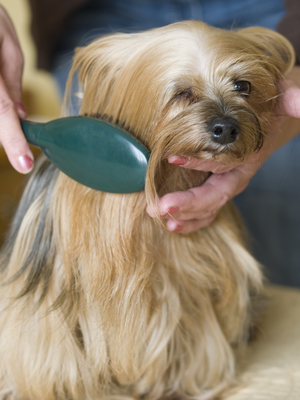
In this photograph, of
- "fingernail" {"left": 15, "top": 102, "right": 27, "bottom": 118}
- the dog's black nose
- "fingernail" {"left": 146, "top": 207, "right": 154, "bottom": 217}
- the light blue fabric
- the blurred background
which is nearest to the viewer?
the dog's black nose

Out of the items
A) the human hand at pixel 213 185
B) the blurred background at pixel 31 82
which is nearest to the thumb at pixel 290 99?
the human hand at pixel 213 185

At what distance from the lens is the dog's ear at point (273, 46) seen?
3.02ft

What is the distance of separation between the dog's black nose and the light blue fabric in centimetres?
90

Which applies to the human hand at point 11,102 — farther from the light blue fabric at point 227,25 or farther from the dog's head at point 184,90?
the light blue fabric at point 227,25

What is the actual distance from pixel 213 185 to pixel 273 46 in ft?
1.00

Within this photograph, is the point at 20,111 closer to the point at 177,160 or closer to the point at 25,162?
the point at 25,162

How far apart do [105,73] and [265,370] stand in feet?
2.48

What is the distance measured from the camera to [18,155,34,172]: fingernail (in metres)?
0.90

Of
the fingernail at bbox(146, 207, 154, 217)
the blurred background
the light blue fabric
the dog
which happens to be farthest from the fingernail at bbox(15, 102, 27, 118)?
the blurred background

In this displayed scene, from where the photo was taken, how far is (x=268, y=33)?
3.17ft

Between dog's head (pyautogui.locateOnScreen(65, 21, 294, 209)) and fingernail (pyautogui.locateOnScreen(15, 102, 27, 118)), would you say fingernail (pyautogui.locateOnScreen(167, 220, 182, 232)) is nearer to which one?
dog's head (pyautogui.locateOnScreen(65, 21, 294, 209))

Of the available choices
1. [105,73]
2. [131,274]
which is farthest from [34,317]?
[105,73]

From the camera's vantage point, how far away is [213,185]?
0.92 m

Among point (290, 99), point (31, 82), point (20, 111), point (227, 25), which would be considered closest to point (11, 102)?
point (20, 111)
